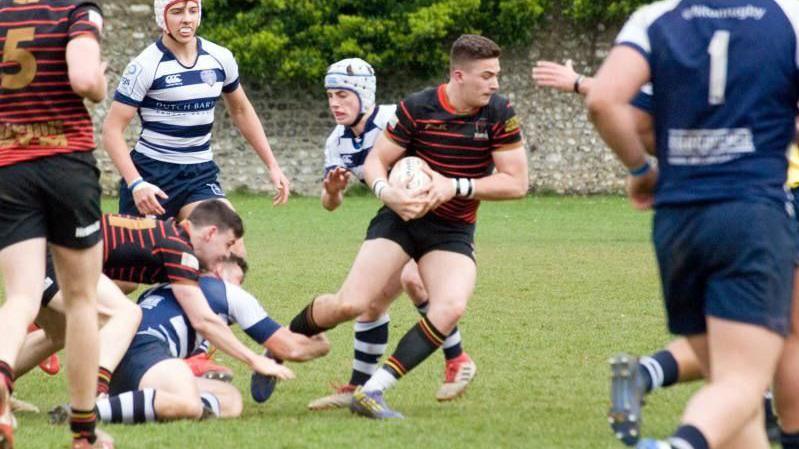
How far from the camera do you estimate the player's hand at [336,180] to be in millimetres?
8281

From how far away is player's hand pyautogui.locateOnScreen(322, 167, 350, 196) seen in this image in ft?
27.2

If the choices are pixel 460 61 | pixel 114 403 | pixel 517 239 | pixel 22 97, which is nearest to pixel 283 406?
pixel 114 403

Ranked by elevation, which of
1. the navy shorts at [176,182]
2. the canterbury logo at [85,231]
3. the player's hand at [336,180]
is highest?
the canterbury logo at [85,231]

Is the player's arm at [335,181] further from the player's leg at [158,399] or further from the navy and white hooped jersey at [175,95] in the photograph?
the player's leg at [158,399]

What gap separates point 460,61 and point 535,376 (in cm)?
193

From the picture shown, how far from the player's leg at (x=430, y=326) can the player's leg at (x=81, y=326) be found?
1663 mm

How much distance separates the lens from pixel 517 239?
1966 cm

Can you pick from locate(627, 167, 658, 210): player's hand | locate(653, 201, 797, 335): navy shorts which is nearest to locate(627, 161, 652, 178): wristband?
locate(627, 167, 658, 210): player's hand

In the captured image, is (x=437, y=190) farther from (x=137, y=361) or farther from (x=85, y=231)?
(x=85, y=231)

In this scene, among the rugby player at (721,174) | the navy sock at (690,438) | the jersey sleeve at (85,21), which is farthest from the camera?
the jersey sleeve at (85,21)

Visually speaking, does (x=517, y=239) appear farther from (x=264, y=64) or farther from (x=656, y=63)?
(x=656, y=63)

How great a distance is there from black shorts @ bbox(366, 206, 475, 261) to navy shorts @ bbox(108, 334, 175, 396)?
1231mm

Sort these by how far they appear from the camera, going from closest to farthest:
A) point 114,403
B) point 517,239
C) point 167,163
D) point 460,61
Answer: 1. point 114,403
2. point 460,61
3. point 167,163
4. point 517,239

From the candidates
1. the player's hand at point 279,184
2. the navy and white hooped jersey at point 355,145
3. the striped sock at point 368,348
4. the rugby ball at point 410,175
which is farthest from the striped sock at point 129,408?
the player's hand at point 279,184
